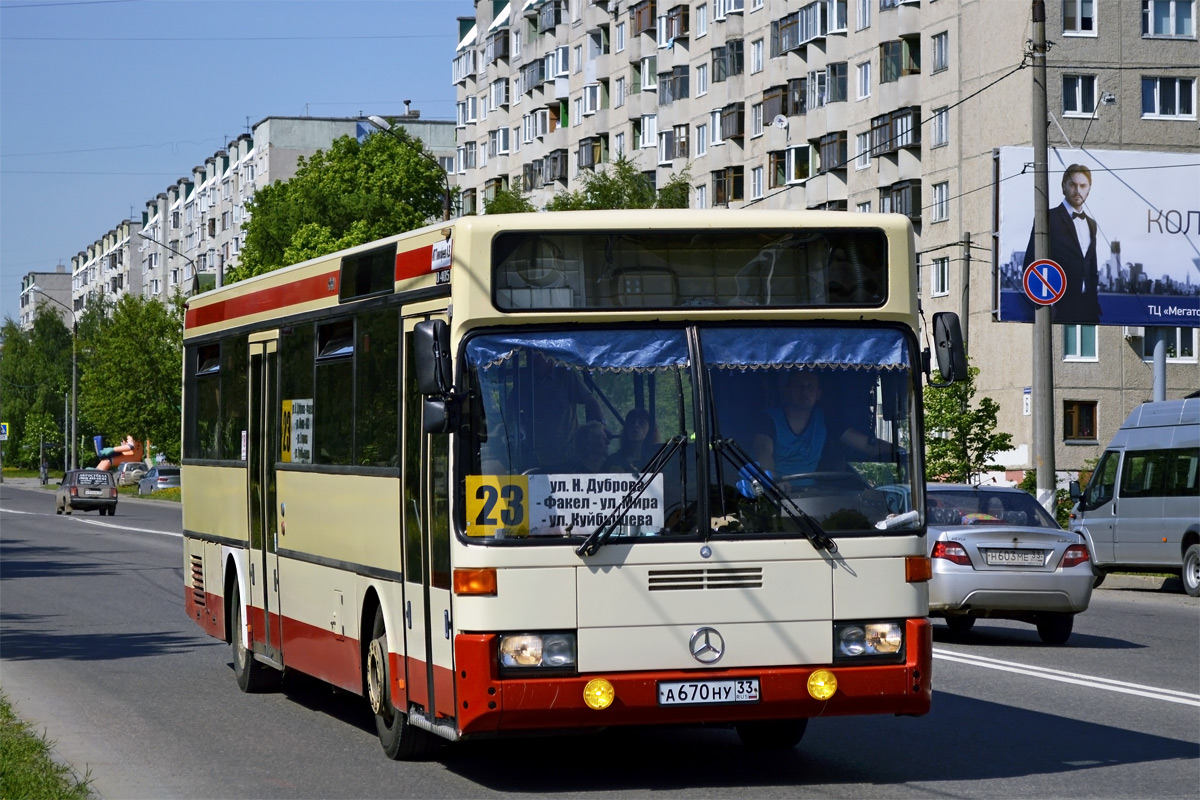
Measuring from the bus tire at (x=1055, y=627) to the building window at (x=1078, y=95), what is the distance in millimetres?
41930

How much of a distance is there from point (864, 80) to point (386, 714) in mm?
57626

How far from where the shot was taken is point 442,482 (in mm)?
8688

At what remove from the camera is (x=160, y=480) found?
83125 millimetres

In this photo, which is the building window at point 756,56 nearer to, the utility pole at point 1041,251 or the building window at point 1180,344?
the building window at point 1180,344

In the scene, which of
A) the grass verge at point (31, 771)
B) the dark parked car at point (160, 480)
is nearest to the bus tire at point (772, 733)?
the grass verge at point (31, 771)

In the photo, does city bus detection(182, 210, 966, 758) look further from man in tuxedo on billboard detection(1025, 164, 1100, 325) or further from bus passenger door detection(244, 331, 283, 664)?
man in tuxedo on billboard detection(1025, 164, 1100, 325)

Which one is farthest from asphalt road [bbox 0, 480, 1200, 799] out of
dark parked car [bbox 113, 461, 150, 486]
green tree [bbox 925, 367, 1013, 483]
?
dark parked car [bbox 113, 461, 150, 486]

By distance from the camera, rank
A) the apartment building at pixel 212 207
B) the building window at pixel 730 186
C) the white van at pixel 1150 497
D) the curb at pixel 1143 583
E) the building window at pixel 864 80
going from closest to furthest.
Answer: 1. the white van at pixel 1150 497
2. the curb at pixel 1143 583
3. the building window at pixel 864 80
4. the building window at pixel 730 186
5. the apartment building at pixel 212 207

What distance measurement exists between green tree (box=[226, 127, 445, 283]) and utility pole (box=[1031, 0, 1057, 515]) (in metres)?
47.5

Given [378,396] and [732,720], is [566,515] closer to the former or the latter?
[732,720]

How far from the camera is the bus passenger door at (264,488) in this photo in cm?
1215

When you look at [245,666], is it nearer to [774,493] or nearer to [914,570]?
[774,493]

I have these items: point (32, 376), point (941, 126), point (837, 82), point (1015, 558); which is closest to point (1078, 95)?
point (941, 126)

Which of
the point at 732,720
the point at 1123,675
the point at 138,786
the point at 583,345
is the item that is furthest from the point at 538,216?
the point at 1123,675
